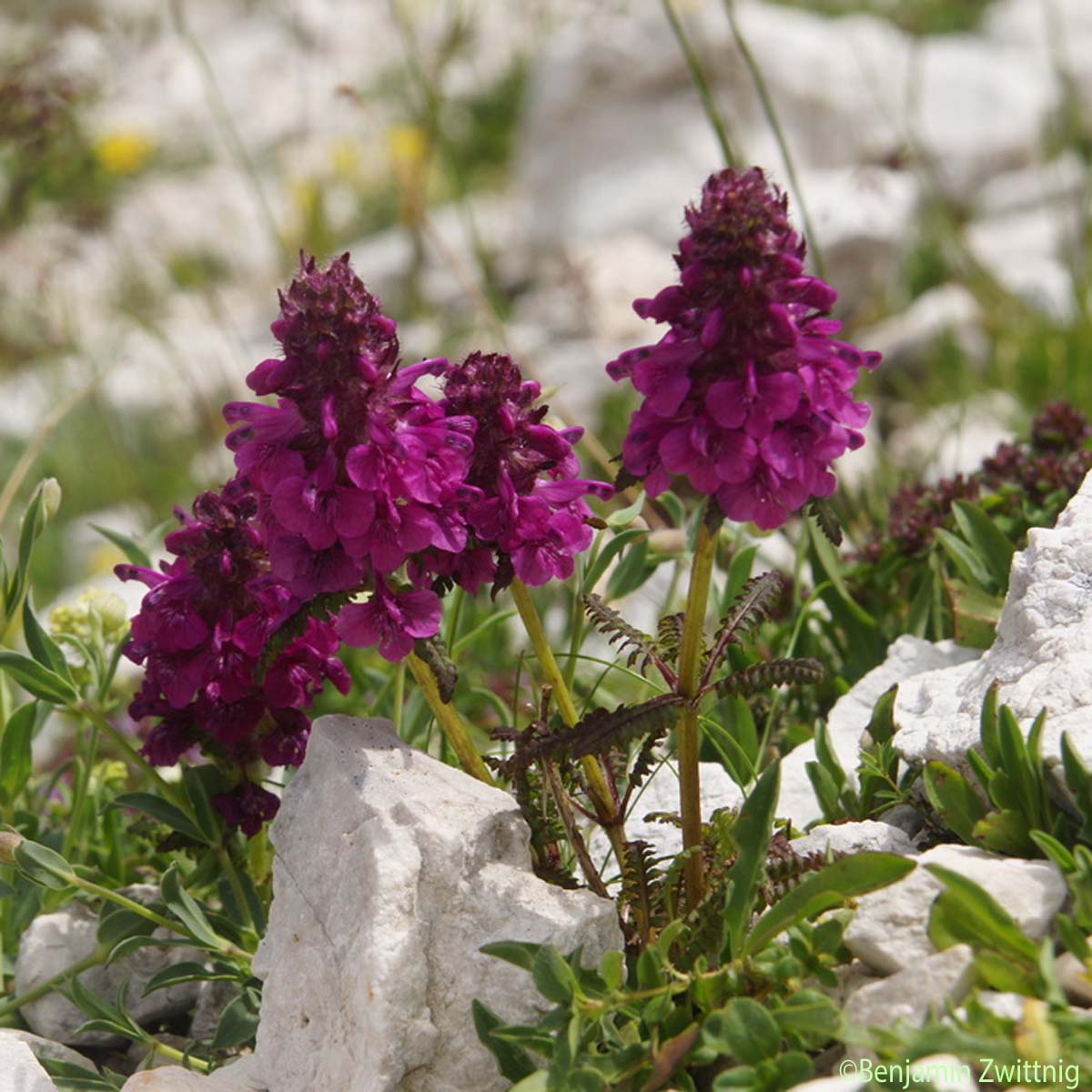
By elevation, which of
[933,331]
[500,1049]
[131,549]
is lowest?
[500,1049]

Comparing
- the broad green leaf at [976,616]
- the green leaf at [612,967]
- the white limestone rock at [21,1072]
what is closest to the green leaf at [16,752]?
the white limestone rock at [21,1072]

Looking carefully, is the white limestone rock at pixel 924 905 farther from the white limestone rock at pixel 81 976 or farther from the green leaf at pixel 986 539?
the white limestone rock at pixel 81 976

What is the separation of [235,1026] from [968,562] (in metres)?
1.48

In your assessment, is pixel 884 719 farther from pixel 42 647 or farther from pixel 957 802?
pixel 42 647

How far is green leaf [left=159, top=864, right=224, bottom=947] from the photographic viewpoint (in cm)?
211

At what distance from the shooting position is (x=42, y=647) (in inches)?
89.2

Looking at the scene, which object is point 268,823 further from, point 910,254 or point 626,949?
point 910,254

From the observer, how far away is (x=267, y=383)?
5.89 feet

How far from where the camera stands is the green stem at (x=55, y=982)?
7.14 feet

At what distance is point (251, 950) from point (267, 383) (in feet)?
3.32

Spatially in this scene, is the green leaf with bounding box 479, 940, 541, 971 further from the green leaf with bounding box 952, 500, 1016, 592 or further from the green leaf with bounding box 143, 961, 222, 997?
the green leaf with bounding box 952, 500, 1016, 592

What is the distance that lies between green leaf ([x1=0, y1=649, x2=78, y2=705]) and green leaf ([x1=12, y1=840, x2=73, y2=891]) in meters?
0.23

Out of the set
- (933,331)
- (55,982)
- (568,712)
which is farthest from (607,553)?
(933,331)

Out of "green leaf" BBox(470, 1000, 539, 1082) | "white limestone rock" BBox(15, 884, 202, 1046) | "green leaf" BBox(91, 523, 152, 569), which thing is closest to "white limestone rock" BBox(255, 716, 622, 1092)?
"green leaf" BBox(470, 1000, 539, 1082)
